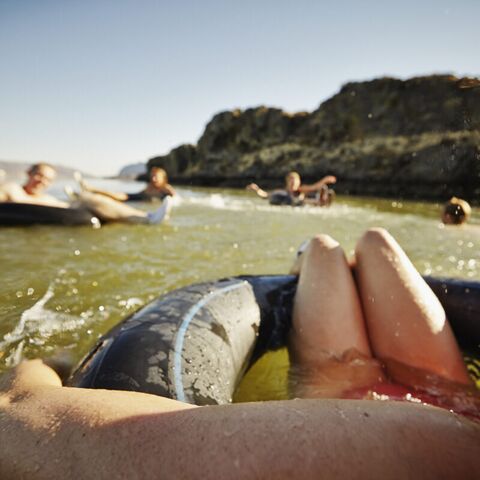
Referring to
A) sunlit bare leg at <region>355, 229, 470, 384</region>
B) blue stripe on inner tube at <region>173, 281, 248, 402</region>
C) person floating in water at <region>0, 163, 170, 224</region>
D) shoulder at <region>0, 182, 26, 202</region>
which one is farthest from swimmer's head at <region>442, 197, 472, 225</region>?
shoulder at <region>0, 182, 26, 202</region>

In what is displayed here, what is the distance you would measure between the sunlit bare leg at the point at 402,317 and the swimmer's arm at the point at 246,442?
100 cm

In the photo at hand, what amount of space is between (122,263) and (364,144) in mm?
33630

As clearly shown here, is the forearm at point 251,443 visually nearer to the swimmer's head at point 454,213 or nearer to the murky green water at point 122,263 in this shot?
the murky green water at point 122,263

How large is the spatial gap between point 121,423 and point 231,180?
41.3 m

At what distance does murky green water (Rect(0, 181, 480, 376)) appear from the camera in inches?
96.8

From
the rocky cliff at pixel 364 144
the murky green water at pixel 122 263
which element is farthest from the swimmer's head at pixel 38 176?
the rocky cliff at pixel 364 144

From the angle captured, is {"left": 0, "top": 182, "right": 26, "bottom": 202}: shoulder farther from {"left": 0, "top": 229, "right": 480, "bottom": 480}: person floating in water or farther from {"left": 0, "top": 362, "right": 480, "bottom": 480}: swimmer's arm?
{"left": 0, "top": 362, "right": 480, "bottom": 480}: swimmer's arm

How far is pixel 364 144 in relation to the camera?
1315 inches

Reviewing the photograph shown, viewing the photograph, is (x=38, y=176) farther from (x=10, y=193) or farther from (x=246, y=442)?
(x=246, y=442)

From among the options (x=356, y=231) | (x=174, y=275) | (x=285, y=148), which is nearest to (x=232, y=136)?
(x=285, y=148)

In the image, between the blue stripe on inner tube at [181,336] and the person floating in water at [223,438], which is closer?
the person floating in water at [223,438]

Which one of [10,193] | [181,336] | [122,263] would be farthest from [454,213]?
[10,193]

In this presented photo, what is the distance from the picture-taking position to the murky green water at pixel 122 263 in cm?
246

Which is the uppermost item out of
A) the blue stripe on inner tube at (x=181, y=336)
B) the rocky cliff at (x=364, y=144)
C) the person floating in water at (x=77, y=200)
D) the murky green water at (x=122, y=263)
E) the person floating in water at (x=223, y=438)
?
the rocky cliff at (x=364, y=144)
